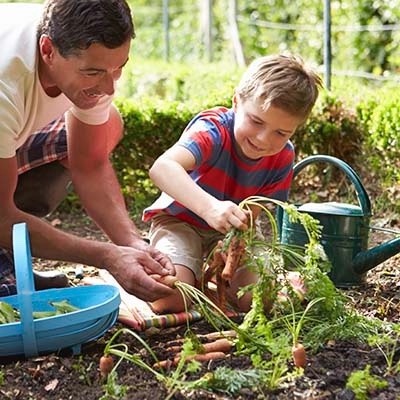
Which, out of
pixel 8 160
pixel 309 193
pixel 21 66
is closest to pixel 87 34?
pixel 21 66

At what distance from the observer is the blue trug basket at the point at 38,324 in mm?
2525

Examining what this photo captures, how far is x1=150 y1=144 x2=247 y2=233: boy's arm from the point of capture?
2768mm

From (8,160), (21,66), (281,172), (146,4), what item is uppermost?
(21,66)

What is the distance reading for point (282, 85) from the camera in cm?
313

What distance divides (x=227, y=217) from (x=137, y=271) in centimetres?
32

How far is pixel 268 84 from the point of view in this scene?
312 cm

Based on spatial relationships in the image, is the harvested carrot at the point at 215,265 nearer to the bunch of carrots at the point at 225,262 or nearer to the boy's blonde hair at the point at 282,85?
the bunch of carrots at the point at 225,262

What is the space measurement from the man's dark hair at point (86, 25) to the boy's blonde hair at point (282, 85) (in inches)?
21.4

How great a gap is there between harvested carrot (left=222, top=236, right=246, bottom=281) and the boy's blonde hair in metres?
0.54

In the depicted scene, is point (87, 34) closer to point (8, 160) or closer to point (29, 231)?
point (8, 160)

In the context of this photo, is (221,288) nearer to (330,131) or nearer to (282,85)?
(282,85)

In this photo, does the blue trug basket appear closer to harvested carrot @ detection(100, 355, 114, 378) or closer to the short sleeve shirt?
harvested carrot @ detection(100, 355, 114, 378)

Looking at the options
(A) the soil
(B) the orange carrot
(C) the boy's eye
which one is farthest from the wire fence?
(B) the orange carrot

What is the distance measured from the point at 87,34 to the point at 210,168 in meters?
0.79
